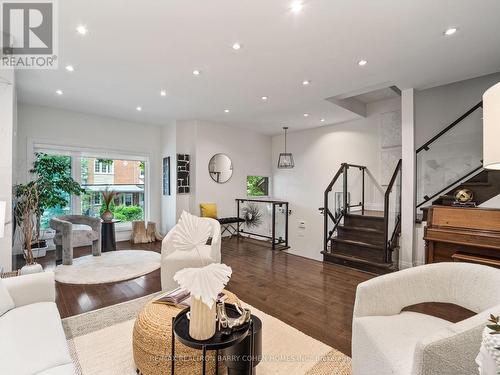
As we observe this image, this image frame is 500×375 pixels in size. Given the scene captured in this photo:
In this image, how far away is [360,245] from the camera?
429 centimetres

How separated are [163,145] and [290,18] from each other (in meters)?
5.05

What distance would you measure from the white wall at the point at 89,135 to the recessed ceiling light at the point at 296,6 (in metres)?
5.13

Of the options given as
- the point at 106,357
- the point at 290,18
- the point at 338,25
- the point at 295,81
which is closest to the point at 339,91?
the point at 295,81

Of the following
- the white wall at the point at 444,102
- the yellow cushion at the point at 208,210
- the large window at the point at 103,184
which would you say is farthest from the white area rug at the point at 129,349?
the white wall at the point at 444,102

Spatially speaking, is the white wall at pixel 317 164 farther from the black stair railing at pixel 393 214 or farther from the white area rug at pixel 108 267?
the white area rug at pixel 108 267

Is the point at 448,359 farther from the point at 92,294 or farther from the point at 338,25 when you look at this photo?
the point at 92,294

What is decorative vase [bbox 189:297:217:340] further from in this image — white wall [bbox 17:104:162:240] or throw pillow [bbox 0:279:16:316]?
white wall [bbox 17:104:162:240]

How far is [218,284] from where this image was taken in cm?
122

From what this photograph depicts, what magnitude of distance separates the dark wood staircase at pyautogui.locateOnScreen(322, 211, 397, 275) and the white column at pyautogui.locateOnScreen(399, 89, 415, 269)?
291 millimetres

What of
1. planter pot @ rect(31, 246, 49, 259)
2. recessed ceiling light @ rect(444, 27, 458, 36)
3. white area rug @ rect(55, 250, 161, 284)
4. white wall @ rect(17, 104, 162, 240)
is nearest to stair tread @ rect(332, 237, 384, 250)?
recessed ceiling light @ rect(444, 27, 458, 36)

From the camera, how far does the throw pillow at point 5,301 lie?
1752 mm

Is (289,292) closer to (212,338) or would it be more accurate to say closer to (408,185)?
(212,338)

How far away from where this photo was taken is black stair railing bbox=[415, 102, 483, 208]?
12.0ft

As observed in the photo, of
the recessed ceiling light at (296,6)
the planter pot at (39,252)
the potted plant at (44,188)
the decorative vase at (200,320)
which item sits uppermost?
the recessed ceiling light at (296,6)
